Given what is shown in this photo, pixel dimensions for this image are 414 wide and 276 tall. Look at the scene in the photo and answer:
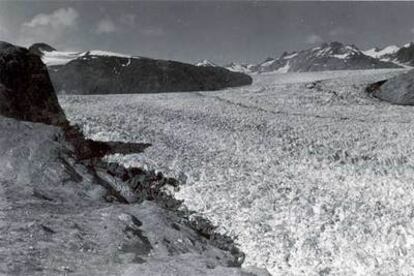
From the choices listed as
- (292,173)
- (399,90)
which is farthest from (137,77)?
(292,173)

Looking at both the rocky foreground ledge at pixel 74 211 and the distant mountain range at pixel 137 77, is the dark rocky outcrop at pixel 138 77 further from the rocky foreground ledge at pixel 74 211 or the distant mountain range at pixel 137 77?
the rocky foreground ledge at pixel 74 211

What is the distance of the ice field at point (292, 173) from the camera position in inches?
541

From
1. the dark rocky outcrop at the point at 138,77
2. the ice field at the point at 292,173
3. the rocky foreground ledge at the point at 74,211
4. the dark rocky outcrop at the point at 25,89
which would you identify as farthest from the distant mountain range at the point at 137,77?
the rocky foreground ledge at the point at 74,211

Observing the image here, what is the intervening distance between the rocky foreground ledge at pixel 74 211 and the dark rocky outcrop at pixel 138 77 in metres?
39.2

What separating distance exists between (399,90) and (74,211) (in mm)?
30955

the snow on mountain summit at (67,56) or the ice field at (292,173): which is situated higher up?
the snow on mountain summit at (67,56)

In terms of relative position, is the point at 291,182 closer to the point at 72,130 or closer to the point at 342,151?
the point at 342,151

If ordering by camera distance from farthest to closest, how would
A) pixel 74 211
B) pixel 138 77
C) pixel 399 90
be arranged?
pixel 138 77 → pixel 399 90 → pixel 74 211

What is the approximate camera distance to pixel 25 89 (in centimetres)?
1922

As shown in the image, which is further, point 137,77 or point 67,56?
point 67,56

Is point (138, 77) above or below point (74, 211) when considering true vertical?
above

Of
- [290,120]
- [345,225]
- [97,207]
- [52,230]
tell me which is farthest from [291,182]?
[290,120]

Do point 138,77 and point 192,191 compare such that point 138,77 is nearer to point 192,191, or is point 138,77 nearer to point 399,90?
point 399,90

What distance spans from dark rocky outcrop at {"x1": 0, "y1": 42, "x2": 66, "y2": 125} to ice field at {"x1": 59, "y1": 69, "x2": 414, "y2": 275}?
273 centimetres
